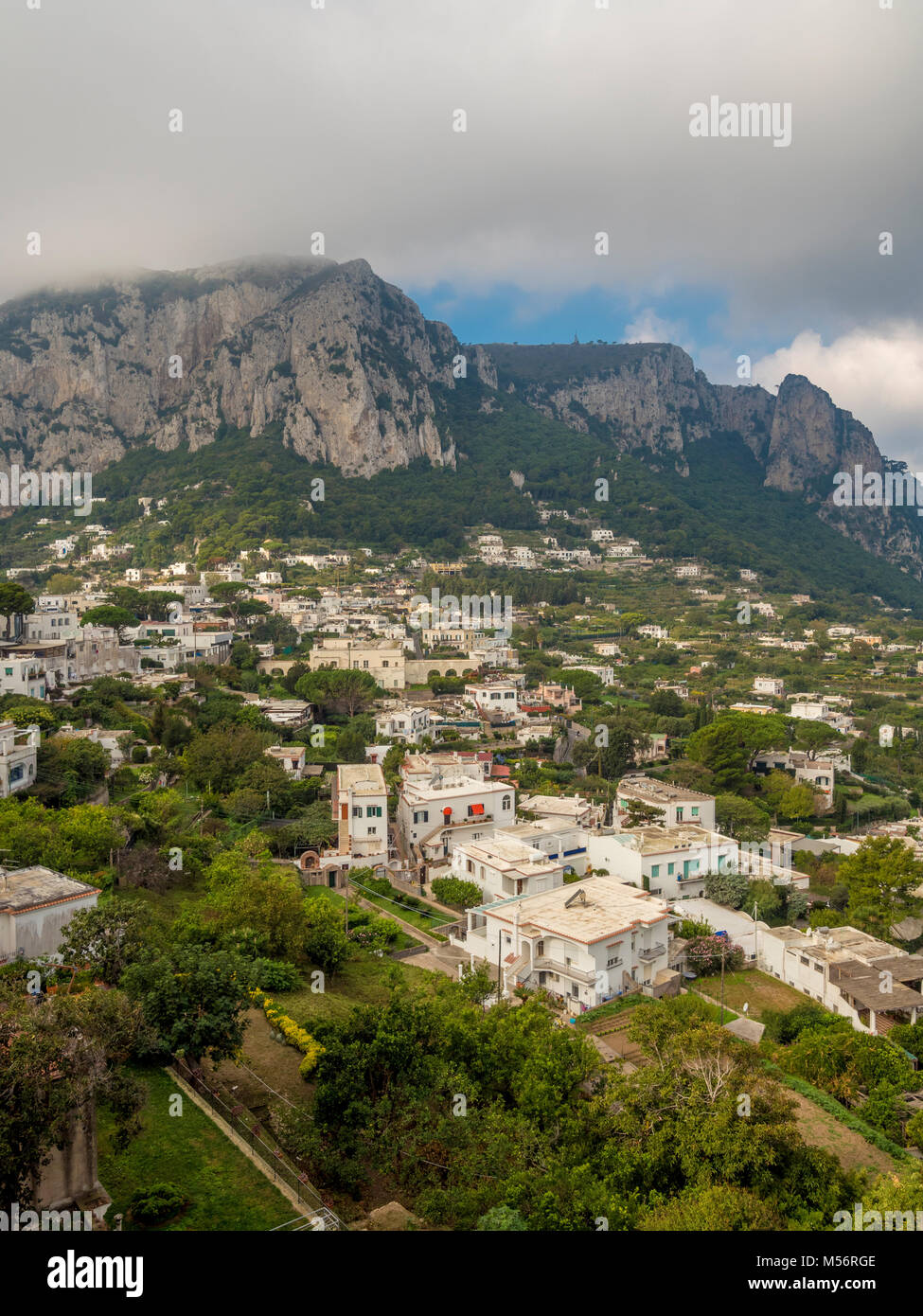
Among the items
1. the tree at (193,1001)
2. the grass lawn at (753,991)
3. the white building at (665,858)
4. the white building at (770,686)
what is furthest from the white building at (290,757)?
the white building at (770,686)

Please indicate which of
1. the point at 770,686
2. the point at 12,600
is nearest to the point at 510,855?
the point at 12,600

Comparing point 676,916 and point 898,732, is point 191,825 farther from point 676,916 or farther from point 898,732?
point 898,732

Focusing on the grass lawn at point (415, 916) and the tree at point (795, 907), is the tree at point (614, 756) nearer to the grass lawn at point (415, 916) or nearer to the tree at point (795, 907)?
the tree at point (795, 907)

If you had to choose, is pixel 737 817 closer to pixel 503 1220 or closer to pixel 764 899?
pixel 764 899

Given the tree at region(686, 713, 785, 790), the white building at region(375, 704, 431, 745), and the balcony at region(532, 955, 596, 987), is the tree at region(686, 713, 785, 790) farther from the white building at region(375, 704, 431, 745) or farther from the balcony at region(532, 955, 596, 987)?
the balcony at region(532, 955, 596, 987)

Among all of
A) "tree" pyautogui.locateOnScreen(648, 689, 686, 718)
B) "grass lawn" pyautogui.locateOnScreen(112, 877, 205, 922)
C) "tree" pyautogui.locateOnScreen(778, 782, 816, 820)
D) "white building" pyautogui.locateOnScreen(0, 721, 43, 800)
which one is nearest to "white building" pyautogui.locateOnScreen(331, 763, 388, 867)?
"grass lawn" pyautogui.locateOnScreen(112, 877, 205, 922)

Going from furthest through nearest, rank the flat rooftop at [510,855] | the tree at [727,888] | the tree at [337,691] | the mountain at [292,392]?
the mountain at [292,392] → the tree at [337,691] → the tree at [727,888] → the flat rooftop at [510,855]
